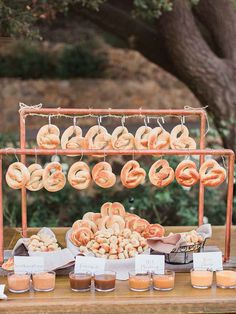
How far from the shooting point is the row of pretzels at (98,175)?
273cm

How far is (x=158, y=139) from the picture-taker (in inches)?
114

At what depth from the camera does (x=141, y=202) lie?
16.6 ft

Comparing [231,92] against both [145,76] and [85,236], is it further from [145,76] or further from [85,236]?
[145,76]

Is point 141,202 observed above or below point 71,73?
below

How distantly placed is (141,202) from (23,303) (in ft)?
9.08

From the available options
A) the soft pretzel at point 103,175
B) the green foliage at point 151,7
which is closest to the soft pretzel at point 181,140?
the soft pretzel at point 103,175

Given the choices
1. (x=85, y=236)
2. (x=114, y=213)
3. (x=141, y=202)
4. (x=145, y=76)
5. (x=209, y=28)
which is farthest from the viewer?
(x=145, y=76)

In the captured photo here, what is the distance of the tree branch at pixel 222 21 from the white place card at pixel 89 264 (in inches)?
131

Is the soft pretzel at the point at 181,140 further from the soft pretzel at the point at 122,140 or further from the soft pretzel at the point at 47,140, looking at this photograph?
the soft pretzel at the point at 47,140

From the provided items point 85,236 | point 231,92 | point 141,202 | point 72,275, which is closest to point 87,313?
point 72,275

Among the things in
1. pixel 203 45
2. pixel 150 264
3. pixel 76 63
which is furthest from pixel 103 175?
pixel 76 63

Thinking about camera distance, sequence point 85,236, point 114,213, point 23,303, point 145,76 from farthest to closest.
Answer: point 145,76 < point 114,213 < point 85,236 < point 23,303

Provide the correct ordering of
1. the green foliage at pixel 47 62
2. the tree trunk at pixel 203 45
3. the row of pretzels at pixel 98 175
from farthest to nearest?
the green foliage at pixel 47 62 → the tree trunk at pixel 203 45 → the row of pretzels at pixel 98 175

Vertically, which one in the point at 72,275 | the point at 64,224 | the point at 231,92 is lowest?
the point at 64,224
